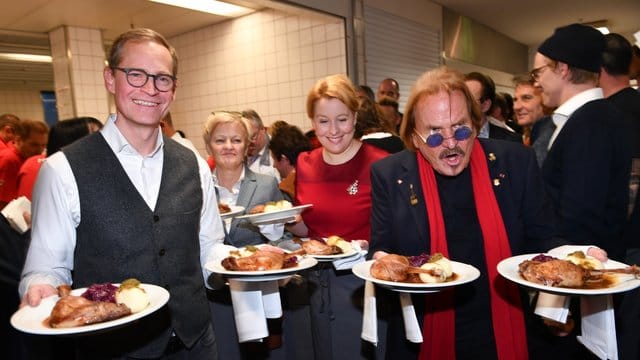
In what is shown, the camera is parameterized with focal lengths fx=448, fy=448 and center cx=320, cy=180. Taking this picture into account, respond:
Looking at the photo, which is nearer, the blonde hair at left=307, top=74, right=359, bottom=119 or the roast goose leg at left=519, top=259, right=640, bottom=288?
the roast goose leg at left=519, top=259, right=640, bottom=288

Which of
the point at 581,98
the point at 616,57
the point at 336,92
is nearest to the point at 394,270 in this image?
the point at 336,92

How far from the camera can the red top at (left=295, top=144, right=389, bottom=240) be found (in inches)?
96.3

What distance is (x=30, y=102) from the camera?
1400 centimetres

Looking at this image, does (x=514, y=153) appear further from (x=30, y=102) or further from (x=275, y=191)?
(x=30, y=102)

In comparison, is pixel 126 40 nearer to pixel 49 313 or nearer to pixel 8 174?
pixel 49 313

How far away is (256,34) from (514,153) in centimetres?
515

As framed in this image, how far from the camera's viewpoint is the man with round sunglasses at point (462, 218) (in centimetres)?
170

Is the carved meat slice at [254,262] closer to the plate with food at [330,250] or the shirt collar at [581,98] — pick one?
the plate with food at [330,250]

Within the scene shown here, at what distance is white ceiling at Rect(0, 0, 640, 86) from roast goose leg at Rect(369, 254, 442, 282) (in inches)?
152

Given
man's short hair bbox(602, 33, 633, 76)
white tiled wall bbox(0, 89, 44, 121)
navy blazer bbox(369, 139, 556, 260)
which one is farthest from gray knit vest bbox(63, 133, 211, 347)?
white tiled wall bbox(0, 89, 44, 121)

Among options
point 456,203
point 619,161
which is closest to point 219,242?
point 456,203

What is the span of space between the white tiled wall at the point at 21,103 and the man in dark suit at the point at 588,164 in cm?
1548

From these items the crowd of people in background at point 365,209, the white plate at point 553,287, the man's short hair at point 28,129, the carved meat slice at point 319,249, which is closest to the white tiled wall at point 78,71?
the man's short hair at point 28,129

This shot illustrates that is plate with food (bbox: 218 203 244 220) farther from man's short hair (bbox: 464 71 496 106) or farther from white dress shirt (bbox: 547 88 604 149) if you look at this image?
man's short hair (bbox: 464 71 496 106)
